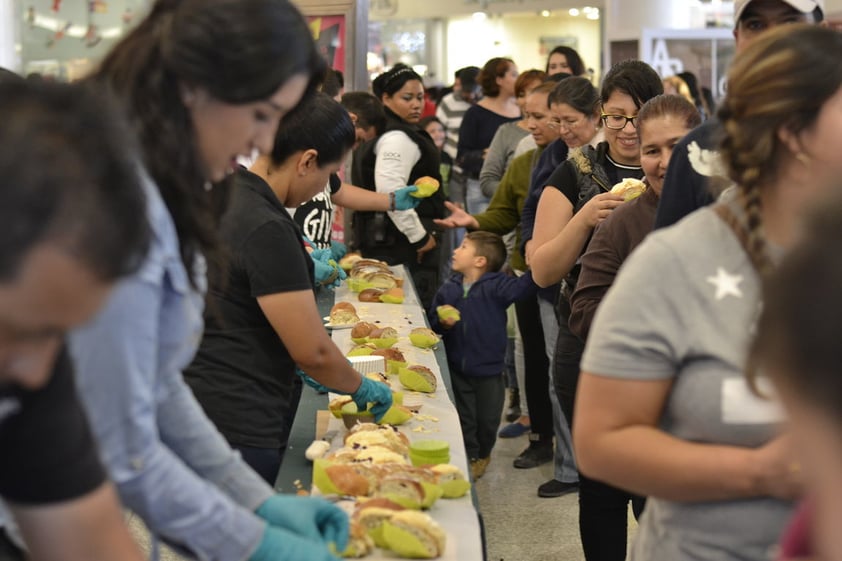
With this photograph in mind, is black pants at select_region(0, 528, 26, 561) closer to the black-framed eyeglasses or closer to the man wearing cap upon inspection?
the man wearing cap

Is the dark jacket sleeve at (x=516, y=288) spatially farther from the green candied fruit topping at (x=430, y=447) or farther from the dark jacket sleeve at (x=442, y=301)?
the green candied fruit topping at (x=430, y=447)

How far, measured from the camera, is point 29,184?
2.83ft

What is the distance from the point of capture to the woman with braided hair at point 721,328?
4.58 ft

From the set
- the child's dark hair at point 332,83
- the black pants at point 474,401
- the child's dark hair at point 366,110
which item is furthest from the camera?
the child's dark hair at point 366,110

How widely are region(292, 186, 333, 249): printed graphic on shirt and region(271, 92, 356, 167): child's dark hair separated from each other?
1915 mm

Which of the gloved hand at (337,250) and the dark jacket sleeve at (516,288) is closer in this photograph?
the dark jacket sleeve at (516,288)

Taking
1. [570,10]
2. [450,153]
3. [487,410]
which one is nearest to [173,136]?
[487,410]

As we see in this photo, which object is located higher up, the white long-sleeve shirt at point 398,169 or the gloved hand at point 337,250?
the white long-sleeve shirt at point 398,169

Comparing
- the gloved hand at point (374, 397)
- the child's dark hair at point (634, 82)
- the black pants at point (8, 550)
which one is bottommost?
the gloved hand at point (374, 397)

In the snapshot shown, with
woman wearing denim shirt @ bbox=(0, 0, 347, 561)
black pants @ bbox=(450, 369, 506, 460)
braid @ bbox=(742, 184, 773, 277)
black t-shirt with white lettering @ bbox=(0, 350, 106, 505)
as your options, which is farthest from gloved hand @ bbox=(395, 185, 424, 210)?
black t-shirt with white lettering @ bbox=(0, 350, 106, 505)

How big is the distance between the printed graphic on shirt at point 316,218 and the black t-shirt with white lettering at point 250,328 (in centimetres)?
210

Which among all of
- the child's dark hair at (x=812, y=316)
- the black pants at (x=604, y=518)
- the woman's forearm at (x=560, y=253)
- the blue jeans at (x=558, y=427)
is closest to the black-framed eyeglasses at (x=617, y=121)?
the woman's forearm at (x=560, y=253)

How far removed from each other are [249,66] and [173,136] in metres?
0.13

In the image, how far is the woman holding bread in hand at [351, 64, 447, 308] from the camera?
5633 millimetres
